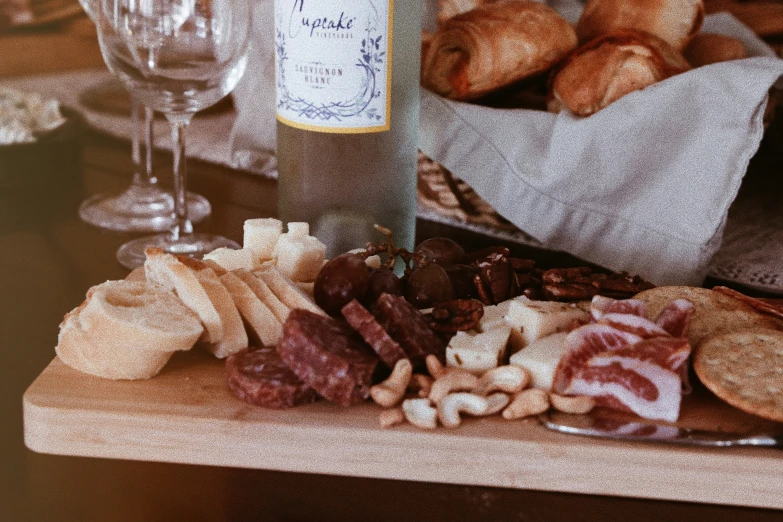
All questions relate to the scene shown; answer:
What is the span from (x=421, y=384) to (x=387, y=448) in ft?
0.18

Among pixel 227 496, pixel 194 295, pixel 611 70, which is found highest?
pixel 611 70

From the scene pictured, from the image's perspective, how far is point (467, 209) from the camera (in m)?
0.94

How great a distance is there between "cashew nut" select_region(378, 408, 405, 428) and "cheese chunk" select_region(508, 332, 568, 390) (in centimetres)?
9

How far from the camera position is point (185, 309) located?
24.5 inches

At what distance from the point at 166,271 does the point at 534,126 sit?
15.6 inches

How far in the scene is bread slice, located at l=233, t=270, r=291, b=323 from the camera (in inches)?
24.9

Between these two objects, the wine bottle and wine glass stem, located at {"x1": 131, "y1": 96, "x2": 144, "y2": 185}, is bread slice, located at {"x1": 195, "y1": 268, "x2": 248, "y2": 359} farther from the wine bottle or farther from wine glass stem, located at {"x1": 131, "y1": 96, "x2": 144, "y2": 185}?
wine glass stem, located at {"x1": 131, "y1": 96, "x2": 144, "y2": 185}

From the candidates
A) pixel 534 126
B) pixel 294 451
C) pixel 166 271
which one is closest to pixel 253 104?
pixel 534 126

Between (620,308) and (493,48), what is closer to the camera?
(620,308)

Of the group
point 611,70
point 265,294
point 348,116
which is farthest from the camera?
point 611,70

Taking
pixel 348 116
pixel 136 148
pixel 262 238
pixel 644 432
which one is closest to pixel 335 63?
pixel 348 116

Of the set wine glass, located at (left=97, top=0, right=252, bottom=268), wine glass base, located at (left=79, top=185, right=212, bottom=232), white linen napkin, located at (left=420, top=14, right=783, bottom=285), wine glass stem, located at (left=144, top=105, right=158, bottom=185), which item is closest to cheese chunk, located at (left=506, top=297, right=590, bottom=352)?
white linen napkin, located at (left=420, top=14, right=783, bottom=285)

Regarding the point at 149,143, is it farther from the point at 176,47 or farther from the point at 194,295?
the point at 194,295

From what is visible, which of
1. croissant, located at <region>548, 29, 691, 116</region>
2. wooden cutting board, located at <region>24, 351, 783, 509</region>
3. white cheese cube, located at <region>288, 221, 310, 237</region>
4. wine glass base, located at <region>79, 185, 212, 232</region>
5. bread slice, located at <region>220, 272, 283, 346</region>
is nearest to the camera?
wooden cutting board, located at <region>24, 351, 783, 509</region>
